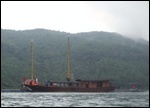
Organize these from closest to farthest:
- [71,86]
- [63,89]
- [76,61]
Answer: [63,89], [71,86], [76,61]

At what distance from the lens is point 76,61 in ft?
369

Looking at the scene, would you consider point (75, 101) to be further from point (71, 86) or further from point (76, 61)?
point (76, 61)

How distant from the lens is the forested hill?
9769cm

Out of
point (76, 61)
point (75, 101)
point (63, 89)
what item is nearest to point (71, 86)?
point (63, 89)

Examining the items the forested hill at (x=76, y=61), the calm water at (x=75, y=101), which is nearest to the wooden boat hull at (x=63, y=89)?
the forested hill at (x=76, y=61)

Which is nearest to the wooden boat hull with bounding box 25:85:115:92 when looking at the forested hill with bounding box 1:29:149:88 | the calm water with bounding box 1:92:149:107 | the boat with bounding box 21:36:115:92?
the boat with bounding box 21:36:115:92

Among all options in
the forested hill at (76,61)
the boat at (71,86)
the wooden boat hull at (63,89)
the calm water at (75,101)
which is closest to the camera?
the calm water at (75,101)

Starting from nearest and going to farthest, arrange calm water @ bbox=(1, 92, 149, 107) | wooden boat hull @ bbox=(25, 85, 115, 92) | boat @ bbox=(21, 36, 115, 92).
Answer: calm water @ bbox=(1, 92, 149, 107), wooden boat hull @ bbox=(25, 85, 115, 92), boat @ bbox=(21, 36, 115, 92)

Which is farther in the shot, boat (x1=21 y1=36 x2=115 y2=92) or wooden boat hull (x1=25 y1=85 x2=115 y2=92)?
boat (x1=21 y1=36 x2=115 y2=92)

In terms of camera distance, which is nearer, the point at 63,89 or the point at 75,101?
the point at 75,101

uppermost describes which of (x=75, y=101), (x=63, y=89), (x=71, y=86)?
(x=71, y=86)

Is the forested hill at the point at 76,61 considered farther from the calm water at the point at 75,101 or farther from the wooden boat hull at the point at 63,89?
the calm water at the point at 75,101

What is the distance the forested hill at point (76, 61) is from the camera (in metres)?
97.7

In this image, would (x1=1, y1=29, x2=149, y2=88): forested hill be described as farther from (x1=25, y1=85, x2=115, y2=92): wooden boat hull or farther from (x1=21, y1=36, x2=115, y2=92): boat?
(x1=25, y1=85, x2=115, y2=92): wooden boat hull
